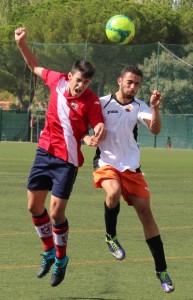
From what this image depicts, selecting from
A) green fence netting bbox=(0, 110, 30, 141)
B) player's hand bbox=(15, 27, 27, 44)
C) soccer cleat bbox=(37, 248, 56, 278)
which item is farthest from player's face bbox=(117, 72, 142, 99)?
green fence netting bbox=(0, 110, 30, 141)

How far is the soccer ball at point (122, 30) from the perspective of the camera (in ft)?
51.7

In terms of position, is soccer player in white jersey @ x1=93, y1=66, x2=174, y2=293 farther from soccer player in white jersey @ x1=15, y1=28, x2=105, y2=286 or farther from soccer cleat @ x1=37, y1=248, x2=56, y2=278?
soccer cleat @ x1=37, y1=248, x2=56, y2=278

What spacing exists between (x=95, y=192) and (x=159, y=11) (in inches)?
1916

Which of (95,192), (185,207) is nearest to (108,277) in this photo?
(185,207)

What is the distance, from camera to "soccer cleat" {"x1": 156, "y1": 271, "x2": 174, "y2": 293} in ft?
28.9

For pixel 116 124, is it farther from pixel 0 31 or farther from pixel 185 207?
pixel 0 31

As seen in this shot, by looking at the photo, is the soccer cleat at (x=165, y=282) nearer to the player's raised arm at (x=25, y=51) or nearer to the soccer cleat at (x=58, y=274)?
the soccer cleat at (x=58, y=274)

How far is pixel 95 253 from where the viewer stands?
11.0 meters

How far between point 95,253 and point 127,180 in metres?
1.88

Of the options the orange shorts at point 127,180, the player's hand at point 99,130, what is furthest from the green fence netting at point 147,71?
the player's hand at point 99,130

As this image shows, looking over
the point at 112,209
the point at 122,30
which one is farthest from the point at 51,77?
the point at 122,30

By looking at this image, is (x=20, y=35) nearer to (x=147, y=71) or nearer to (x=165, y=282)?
(x=165, y=282)

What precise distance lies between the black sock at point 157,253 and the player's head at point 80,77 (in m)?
1.56

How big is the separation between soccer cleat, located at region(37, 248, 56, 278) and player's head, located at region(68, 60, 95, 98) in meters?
1.55
